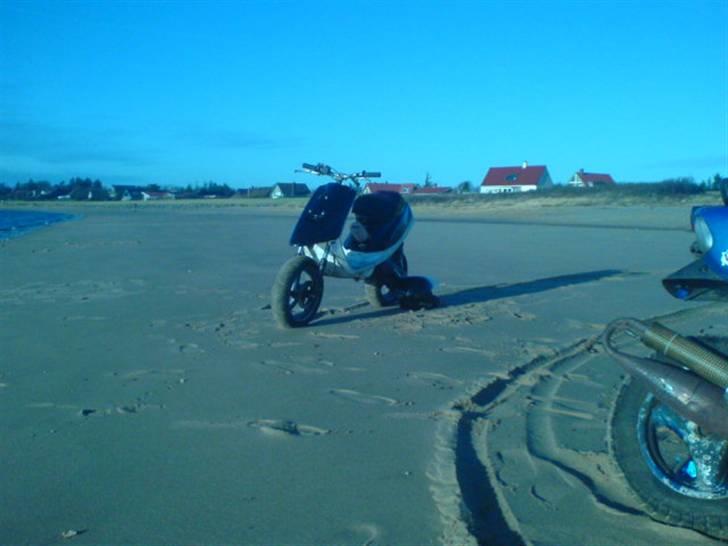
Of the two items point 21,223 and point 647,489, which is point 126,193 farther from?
point 647,489

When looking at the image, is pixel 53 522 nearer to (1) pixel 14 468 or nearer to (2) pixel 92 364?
(1) pixel 14 468

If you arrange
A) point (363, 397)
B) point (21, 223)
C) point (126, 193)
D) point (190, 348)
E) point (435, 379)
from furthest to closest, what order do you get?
point (126, 193) → point (21, 223) → point (190, 348) → point (435, 379) → point (363, 397)

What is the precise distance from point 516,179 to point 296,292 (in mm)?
59730

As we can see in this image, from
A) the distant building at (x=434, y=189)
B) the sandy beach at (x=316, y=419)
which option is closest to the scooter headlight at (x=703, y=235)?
the sandy beach at (x=316, y=419)

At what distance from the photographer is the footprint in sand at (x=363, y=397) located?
13.8 ft

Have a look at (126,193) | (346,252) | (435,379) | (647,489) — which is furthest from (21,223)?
(126,193)

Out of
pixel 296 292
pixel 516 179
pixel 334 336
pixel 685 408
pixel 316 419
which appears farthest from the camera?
pixel 516 179

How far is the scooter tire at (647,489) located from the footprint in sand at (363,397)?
1.55m

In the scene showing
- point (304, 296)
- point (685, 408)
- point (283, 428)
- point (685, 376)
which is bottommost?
point (283, 428)

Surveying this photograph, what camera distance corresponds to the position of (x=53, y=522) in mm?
2730

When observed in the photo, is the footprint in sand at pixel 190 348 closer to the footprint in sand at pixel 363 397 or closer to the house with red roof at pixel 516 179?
the footprint in sand at pixel 363 397

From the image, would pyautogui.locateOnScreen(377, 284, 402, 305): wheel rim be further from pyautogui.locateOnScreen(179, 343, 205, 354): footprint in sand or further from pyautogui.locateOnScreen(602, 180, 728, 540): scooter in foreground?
pyautogui.locateOnScreen(602, 180, 728, 540): scooter in foreground

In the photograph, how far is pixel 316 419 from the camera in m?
3.90

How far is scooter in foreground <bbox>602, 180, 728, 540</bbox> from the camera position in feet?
8.43
